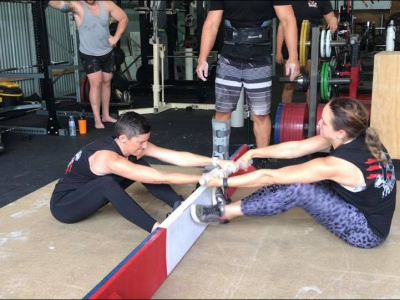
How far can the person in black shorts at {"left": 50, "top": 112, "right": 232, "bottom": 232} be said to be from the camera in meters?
2.12

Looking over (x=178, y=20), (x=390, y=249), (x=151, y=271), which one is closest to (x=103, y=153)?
(x=151, y=271)

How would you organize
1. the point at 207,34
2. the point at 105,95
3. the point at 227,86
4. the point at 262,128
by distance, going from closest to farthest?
the point at 207,34, the point at 227,86, the point at 262,128, the point at 105,95

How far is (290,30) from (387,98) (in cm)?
101

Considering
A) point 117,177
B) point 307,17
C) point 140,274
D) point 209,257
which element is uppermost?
point 307,17

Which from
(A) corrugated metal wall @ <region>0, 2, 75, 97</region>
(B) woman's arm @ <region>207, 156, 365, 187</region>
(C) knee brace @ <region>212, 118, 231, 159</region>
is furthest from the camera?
(A) corrugated metal wall @ <region>0, 2, 75, 97</region>

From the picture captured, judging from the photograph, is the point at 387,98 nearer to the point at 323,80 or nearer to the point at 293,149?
the point at 323,80

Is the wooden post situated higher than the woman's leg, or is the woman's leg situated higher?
the wooden post

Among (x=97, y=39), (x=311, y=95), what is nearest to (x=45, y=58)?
(x=97, y=39)

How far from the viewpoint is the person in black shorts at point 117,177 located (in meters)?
2.12

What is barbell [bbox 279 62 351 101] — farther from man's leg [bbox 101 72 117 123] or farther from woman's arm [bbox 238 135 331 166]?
man's leg [bbox 101 72 117 123]

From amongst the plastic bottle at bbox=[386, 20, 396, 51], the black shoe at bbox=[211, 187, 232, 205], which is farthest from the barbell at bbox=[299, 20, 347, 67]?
the black shoe at bbox=[211, 187, 232, 205]

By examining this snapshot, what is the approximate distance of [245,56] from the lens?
2885mm

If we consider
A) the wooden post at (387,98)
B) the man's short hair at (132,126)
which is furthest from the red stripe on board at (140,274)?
the wooden post at (387,98)

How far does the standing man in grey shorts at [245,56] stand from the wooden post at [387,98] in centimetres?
77
